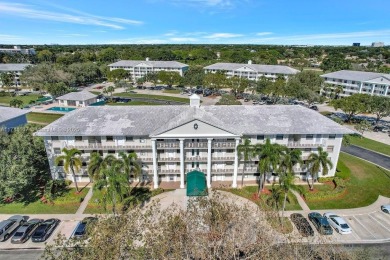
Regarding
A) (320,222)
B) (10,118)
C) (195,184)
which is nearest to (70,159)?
(195,184)

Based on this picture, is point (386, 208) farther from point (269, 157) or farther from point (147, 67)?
point (147, 67)

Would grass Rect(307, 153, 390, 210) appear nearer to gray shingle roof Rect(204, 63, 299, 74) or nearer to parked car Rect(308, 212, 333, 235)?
parked car Rect(308, 212, 333, 235)

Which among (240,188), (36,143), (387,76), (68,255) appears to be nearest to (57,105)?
(36,143)

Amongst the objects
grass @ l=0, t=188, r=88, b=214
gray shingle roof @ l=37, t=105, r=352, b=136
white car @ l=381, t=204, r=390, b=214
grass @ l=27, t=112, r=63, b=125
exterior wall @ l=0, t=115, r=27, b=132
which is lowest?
grass @ l=0, t=188, r=88, b=214

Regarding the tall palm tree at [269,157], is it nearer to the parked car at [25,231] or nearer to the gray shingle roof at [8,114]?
the parked car at [25,231]

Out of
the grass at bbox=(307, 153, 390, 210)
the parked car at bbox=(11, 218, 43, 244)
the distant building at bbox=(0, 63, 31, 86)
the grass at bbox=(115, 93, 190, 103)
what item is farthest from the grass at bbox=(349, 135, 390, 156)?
the distant building at bbox=(0, 63, 31, 86)
